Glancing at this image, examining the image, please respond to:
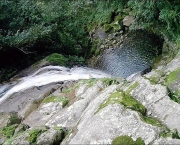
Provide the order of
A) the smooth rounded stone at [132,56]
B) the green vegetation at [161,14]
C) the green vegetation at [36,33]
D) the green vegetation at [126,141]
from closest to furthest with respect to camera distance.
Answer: the green vegetation at [126,141], the green vegetation at [161,14], the smooth rounded stone at [132,56], the green vegetation at [36,33]

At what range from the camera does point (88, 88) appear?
7.87 metres

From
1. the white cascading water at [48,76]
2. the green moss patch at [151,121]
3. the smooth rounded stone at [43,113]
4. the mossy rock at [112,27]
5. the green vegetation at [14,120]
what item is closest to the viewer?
the green moss patch at [151,121]

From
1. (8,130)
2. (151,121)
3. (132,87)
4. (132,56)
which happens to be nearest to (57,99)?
(8,130)

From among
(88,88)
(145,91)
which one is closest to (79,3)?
(88,88)

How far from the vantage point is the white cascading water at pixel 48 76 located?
10649 millimetres

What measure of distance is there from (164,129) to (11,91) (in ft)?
23.7

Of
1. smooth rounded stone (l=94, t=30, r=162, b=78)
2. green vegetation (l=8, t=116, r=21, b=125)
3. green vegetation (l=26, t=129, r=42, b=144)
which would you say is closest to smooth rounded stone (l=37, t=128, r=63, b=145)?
green vegetation (l=26, t=129, r=42, b=144)

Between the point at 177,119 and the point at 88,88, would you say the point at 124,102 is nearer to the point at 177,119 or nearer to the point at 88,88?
the point at 177,119

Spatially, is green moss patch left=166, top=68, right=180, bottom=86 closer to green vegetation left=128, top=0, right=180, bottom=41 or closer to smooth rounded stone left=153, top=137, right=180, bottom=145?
smooth rounded stone left=153, top=137, right=180, bottom=145

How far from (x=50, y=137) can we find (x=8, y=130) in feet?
8.11

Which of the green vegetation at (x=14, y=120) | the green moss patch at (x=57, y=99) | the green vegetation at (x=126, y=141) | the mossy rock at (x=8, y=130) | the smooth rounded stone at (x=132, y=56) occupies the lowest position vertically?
the smooth rounded stone at (x=132, y=56)

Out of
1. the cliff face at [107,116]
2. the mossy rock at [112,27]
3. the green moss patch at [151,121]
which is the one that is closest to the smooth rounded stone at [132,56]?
the mossy rock at [112,27]

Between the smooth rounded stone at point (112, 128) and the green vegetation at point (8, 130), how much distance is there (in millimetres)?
2706

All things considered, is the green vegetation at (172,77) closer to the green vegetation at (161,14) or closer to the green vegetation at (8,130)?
the green vegetation at (161,14)
